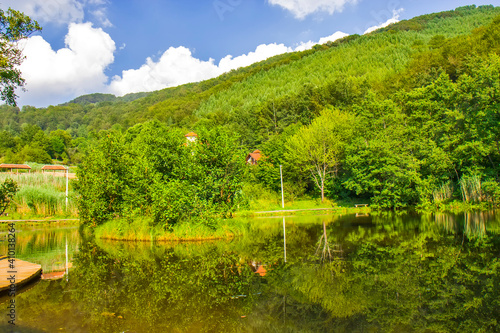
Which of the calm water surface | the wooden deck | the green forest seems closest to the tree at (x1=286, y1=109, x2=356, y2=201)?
the green forest

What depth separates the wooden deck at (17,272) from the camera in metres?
8.60

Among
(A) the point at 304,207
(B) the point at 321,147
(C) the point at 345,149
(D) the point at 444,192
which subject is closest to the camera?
(D) the point at 444,192

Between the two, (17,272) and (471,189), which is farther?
(471,189)

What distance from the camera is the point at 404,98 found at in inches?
1565

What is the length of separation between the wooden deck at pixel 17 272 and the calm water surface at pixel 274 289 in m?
0.35

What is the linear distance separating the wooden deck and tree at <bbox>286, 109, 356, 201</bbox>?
35042mm

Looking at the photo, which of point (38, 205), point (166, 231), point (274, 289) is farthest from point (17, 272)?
point (38, 205)

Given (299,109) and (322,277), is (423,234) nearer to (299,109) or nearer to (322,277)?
(322,277)

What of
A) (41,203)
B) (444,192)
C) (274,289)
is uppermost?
(41,203)

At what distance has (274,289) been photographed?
832cm

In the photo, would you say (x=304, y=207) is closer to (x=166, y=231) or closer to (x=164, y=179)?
(x=164, y=179)

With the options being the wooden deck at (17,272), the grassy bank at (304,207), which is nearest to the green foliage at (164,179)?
the wooden deck at (17,272)

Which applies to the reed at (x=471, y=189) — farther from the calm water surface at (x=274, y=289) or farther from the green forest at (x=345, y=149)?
the calm water surface at (x=274, y=289)

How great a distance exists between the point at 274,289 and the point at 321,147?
3627 centimetres
